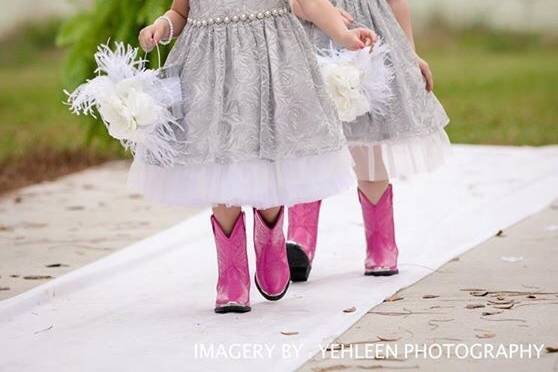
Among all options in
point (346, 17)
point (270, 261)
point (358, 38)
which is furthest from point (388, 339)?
point (346, 17)

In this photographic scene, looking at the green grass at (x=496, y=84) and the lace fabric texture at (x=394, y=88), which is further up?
the lace fabric texture at (x=394, y=88)

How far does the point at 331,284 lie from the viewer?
174 inches

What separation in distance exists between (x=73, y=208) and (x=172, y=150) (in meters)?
2.42

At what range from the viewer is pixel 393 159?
4.50m

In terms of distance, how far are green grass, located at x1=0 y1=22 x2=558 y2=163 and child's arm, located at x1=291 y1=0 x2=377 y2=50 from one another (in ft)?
11.1

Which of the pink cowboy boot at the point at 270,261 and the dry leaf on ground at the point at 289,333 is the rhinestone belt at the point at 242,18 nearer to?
the pink cowboy boot at the point at 270,261

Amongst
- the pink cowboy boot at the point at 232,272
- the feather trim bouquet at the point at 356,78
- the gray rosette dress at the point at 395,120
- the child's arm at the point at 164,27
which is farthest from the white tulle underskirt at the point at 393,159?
the child's arm at the point at 164,27

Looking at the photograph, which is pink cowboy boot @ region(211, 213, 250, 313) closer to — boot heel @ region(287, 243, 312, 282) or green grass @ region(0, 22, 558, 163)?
boot heel @ region(287, 243, 312, 282)

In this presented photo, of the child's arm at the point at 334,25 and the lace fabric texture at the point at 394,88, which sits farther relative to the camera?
the lace fabric texture at the point at 394,88

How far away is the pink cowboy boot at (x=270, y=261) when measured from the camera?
161 inches

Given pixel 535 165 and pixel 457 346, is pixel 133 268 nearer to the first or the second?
pixel 457 346

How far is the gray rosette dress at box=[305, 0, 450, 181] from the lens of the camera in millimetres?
4332

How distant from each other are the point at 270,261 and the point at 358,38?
78 cm

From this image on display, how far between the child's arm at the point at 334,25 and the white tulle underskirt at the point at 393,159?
21.2 inches
